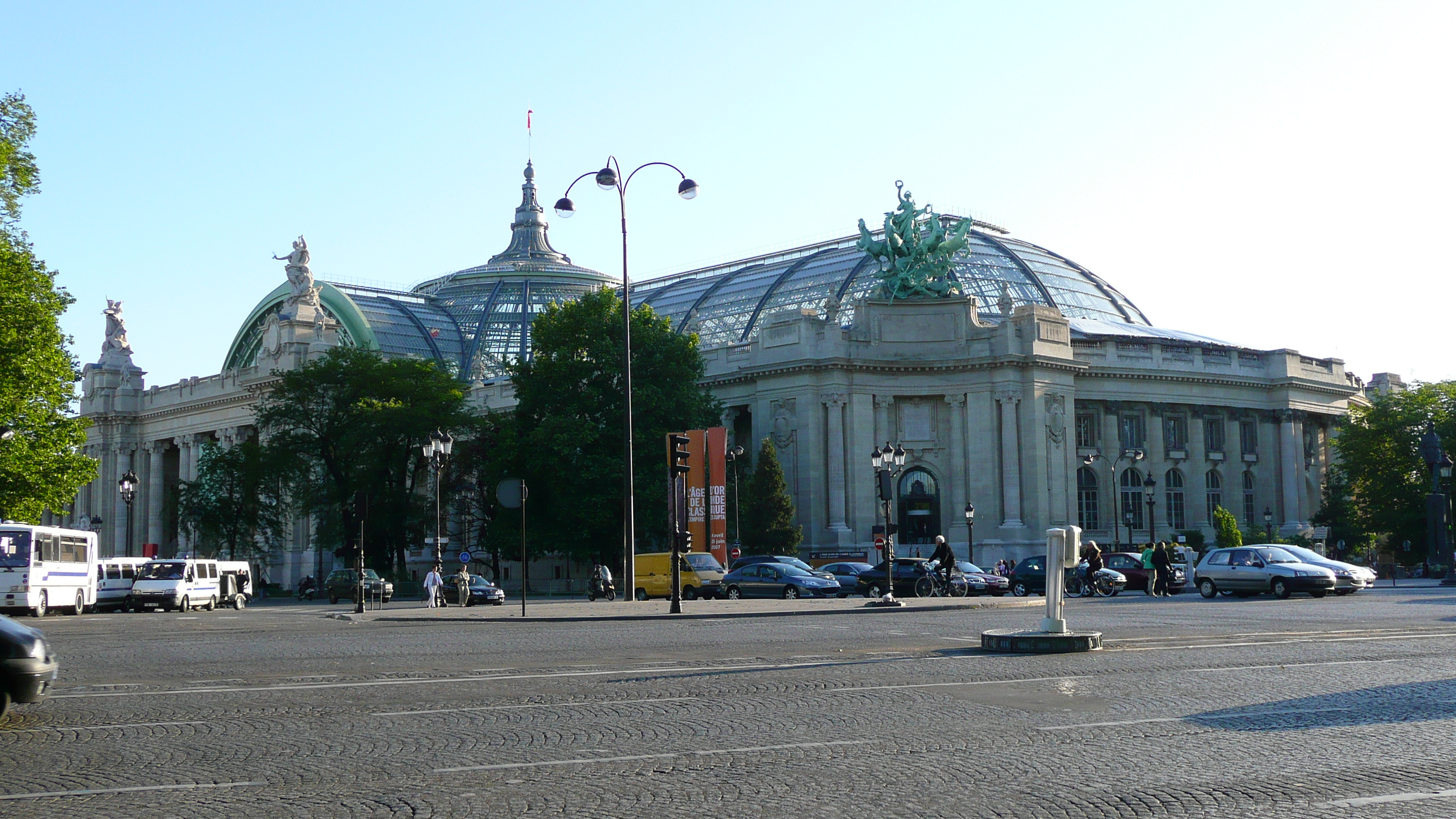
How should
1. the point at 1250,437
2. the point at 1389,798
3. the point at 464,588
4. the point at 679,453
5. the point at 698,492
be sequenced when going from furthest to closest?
the point at 1250,437 → the point at 698,492 → the point at 464,588 → the point at 679,453 → the point at 1389,798

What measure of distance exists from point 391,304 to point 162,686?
105m

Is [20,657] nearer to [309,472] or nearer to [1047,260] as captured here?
[309,472]

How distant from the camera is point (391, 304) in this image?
11844 centimetres

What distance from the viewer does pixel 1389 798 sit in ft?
28.9

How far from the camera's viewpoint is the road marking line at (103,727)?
41.0ft

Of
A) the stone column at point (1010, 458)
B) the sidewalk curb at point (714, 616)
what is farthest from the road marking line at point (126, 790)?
the stone column at point (1010, 458)

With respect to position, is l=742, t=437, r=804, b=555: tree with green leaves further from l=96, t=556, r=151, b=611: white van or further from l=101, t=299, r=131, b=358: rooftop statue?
l=101, t=299, r=131, b=358: rooftop statue

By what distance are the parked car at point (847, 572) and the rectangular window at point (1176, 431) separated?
1208 inches

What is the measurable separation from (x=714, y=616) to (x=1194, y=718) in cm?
2233

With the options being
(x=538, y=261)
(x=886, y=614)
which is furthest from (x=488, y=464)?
(x=538, y=261)

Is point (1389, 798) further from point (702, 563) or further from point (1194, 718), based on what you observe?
point (702, 563)

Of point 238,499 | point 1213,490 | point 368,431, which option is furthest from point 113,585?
point 1213,490

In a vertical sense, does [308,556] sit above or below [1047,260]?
below

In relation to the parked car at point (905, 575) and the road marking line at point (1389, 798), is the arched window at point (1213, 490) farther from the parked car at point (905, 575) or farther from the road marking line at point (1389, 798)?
the road marking line at point (1389, 798)
